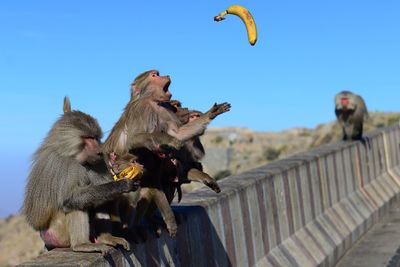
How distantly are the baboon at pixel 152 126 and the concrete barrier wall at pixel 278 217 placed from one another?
0.34 m

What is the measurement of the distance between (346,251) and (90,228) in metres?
5.69

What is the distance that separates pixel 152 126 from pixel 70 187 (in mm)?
1144

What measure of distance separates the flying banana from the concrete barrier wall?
157 centimetres

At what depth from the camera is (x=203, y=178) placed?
739 cm

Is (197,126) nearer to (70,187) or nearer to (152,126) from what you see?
(152,126)

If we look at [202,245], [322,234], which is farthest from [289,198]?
[202,245]

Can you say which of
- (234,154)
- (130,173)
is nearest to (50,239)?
Result: (130,173)

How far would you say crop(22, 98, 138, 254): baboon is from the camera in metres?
5.82

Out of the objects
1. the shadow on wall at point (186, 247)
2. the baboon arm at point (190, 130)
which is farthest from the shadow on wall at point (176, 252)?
the baboon arm at point (190, 130)

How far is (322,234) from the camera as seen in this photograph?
10.4 m

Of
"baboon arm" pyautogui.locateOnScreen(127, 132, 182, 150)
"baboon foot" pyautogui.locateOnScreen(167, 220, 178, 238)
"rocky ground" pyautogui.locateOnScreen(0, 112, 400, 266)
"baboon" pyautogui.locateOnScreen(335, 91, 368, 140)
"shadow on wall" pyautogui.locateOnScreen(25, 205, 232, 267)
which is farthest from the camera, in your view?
"rocky ground" pyautogui.locateOnScreen(0, 112, 400, 266)

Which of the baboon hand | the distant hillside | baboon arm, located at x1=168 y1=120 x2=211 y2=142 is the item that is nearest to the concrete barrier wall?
baboon arm, located at x1=168 y1=120 x2=211 y2=142

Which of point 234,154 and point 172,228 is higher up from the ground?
point 172,228

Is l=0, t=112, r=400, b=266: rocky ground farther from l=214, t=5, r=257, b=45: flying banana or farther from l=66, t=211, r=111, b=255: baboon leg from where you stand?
l=66, t=211, r=111, b=255: baboon leg
